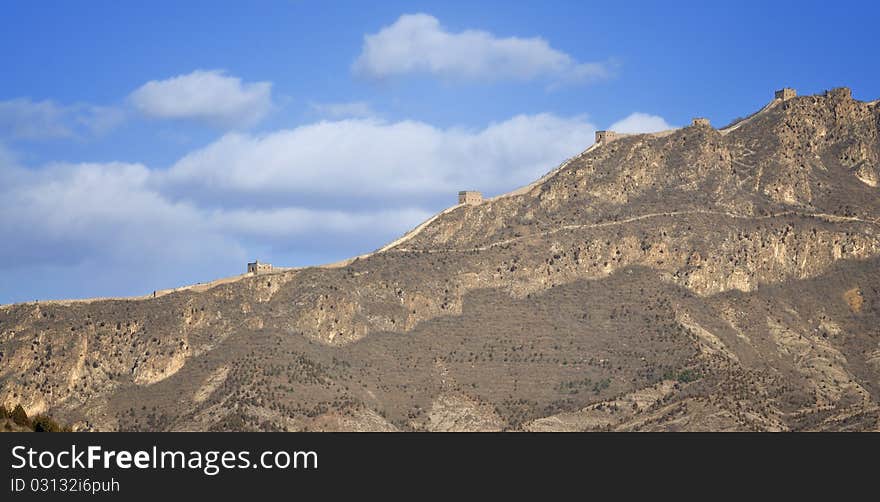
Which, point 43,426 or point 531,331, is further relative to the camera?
point 531,331

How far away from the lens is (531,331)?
185125 mm

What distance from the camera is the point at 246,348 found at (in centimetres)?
17700

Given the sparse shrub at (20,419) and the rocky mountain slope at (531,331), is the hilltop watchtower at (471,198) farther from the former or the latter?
the sparse shrub at (20,419)

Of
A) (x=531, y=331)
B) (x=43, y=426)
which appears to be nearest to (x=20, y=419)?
(x=43, y=426)

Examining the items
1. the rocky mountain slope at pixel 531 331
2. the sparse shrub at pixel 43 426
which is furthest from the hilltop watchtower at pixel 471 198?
the sparse shrub at pixel 43 426

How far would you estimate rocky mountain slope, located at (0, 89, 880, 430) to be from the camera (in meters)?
173

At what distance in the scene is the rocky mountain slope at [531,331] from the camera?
173 meters

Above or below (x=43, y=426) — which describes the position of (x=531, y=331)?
above

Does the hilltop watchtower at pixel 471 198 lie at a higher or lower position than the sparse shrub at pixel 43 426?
higher

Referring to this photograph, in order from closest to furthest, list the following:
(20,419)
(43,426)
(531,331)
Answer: (43,426) < (20,419) < (531,331)

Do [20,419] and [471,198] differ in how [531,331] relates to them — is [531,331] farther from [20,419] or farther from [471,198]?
[20,419]

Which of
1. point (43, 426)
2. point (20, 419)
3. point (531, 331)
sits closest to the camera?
point (43, 426)
